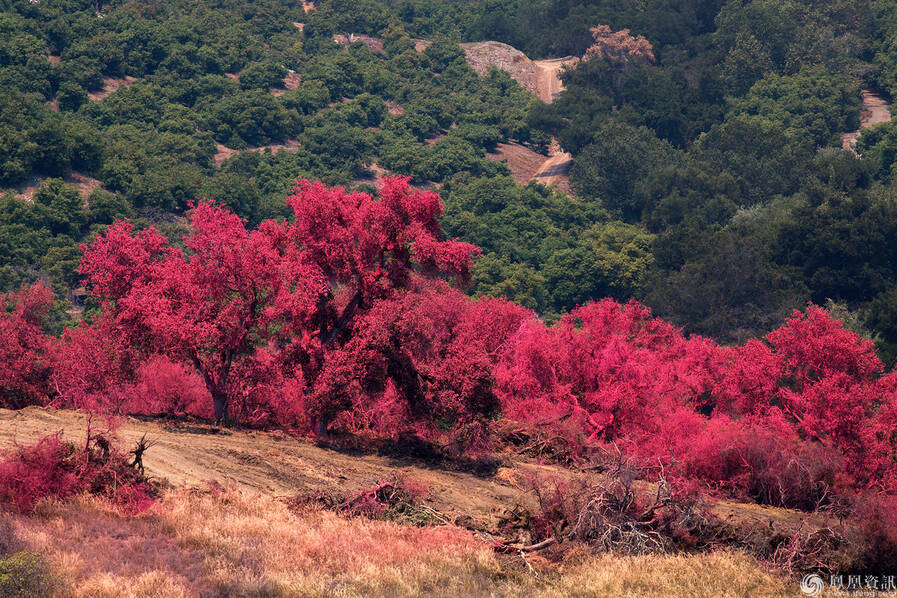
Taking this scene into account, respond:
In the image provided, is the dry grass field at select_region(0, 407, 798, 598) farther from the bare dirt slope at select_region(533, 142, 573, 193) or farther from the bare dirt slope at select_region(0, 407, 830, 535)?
the bare dirt slope at select_region(533, 142, 573, 193)

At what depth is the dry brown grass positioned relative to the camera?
1689 centimetres

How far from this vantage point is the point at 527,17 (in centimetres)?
13550

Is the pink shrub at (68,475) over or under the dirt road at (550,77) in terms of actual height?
under

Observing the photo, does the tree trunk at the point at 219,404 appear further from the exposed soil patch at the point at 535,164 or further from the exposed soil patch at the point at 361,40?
the exposed soil patch at the point at 361,40

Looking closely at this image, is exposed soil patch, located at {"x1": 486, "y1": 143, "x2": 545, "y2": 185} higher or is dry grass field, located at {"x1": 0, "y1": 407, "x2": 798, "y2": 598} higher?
exposed soil patch, located at {"x1": 486, "y1": 143, "x2": 545, "y2": 185}

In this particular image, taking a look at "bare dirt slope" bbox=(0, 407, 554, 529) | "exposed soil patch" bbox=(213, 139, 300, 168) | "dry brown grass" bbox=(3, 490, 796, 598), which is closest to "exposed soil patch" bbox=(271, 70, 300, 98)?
"exposed soil patch" bbox=(213, 139, 300, 168)

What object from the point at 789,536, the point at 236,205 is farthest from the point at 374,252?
the point at 236,205

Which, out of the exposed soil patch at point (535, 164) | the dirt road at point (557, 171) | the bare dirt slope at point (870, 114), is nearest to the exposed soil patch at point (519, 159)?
the exposed soil patch at point (535, 164)

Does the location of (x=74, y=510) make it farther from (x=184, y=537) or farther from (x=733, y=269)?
(x=733, y=269)

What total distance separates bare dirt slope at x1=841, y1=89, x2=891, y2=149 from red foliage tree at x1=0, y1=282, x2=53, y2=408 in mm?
82572

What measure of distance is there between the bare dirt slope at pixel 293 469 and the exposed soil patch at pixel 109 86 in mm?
72369

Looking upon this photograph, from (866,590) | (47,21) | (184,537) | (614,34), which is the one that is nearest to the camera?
(184,537)

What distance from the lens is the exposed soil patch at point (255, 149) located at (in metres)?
90.2

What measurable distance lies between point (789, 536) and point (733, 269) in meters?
49.8
